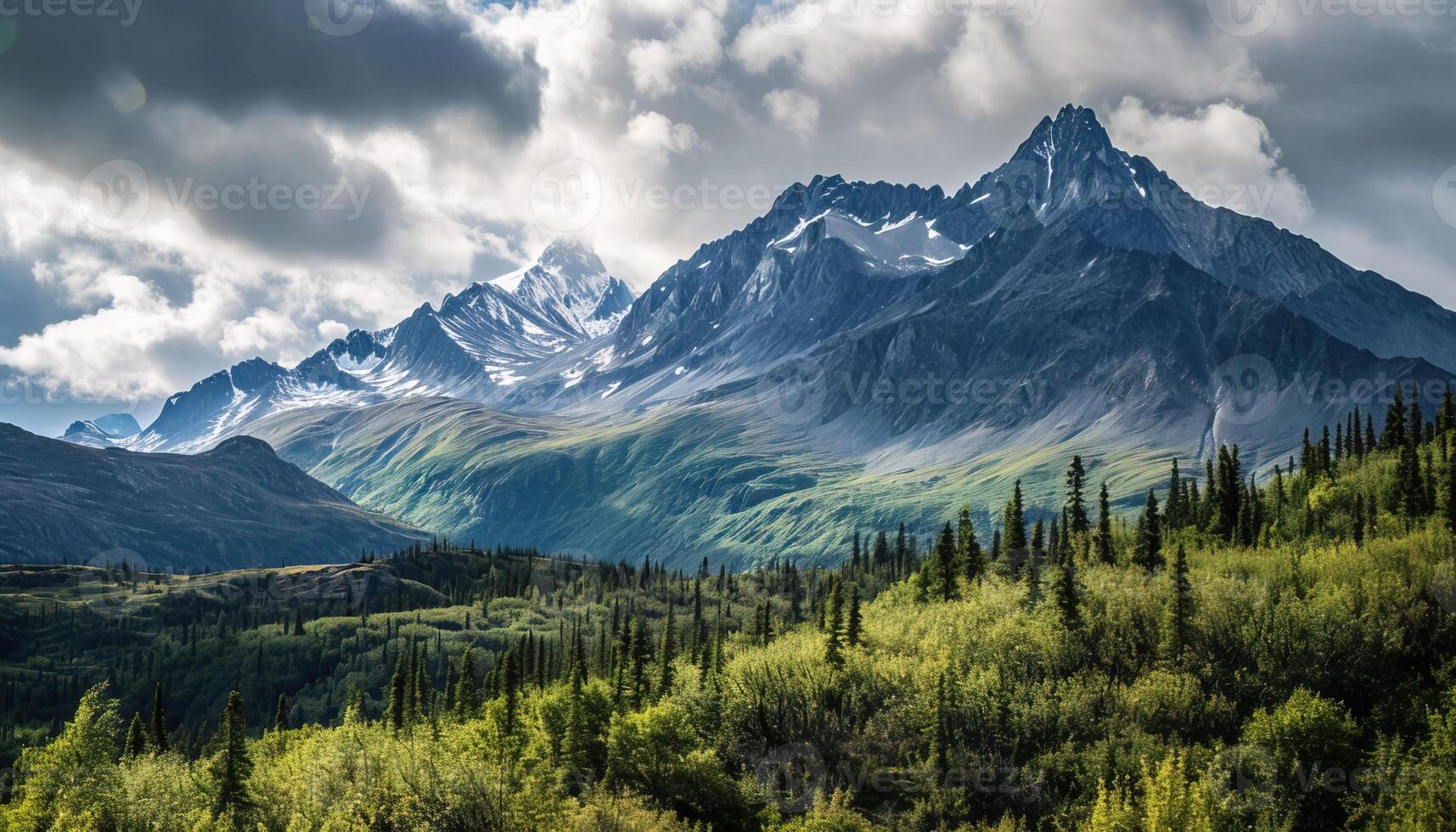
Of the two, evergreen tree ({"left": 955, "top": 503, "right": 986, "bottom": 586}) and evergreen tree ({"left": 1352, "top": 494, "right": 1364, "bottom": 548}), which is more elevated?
evergreen tree ({"left": 1352, "top": 494, "right": 1364, "bottom": 548})

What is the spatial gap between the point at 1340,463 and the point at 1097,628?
114m

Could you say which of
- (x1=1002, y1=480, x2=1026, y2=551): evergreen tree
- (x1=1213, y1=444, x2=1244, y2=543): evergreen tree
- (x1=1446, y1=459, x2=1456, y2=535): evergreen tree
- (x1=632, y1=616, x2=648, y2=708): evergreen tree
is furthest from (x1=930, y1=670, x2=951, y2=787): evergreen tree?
(x1=1213, y1=444, x2=1244, y2=543): evergreen tree

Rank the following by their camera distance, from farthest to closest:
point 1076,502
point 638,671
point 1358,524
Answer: point 1076,502, point 1358,524, point 638,671

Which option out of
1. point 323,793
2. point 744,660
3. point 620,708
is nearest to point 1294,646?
point 744,660

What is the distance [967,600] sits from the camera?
14212 cm

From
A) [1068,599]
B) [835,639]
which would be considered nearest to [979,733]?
[1068,599]

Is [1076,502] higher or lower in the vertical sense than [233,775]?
higher

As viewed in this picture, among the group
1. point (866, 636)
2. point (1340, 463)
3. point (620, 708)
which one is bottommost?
point (620, 708)

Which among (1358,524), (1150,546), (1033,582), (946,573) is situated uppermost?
(1358,524)

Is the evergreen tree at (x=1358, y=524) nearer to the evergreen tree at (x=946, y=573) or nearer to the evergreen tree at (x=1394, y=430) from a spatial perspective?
the evergreen tree at (x=1394, y=430)

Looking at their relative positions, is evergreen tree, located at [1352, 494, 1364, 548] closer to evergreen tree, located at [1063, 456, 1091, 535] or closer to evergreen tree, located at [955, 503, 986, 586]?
evergreen tree, located at [1063, 456, 1091, 535]

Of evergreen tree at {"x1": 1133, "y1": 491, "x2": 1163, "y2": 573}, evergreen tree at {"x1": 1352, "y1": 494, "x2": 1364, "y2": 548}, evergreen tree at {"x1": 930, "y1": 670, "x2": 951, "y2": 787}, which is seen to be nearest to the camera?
evergreen tree at {"x1": 930, "y1": 670, "x2": 951, "y2": 787}

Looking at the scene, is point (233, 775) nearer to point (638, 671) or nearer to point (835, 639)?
point (638, 671)

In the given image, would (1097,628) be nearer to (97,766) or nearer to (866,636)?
(866,636)
